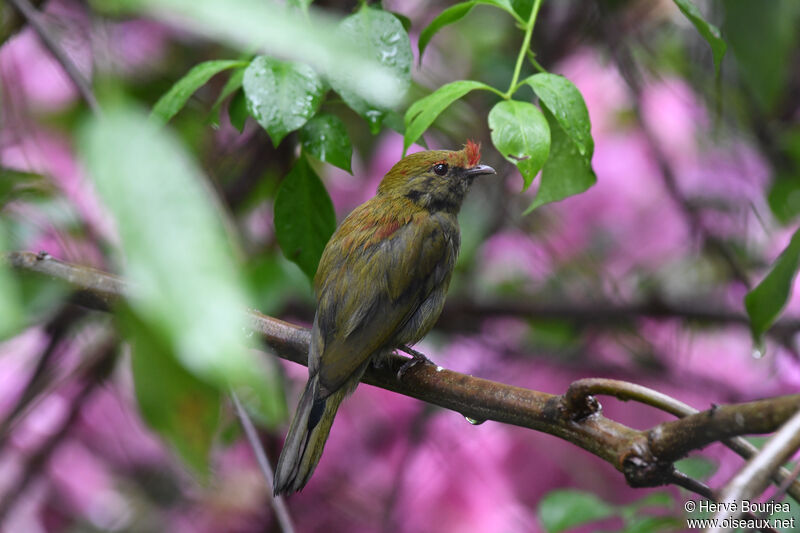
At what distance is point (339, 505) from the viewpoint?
2486 mm

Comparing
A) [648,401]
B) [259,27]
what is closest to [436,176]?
[648,401]

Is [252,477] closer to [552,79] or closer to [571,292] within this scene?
[571,292]

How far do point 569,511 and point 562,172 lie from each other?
26.5 inches

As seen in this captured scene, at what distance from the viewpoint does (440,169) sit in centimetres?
198

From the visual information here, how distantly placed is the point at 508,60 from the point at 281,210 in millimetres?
1344

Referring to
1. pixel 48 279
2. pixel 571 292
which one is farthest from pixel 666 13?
pixel 48 279

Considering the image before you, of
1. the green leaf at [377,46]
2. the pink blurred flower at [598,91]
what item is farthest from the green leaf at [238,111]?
the pink blurred flower at [598,91]

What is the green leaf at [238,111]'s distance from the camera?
1413 millimetres

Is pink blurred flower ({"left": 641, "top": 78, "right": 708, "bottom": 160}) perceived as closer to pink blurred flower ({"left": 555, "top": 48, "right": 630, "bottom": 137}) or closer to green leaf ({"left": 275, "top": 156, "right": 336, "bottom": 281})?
pink blurred flower ({"left": 555, "top": 48, "right": 630, "bottom": 137})

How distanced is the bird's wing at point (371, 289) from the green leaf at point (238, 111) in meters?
0.42

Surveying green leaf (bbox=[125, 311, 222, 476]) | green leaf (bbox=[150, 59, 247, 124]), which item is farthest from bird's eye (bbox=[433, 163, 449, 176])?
green leaf (bbox=[125, 311, 222, 476])

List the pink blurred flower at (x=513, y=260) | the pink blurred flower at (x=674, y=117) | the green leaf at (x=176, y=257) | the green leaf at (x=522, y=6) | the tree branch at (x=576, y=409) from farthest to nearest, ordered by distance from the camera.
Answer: the pink blurred flower at (x=674, y=117) → the pink blurred flower at (x=513, y=260) → the green leaf at (x=522, y=6) → the tree branch at (x=576, y=409) → the green leaf at (x=176, y=257)

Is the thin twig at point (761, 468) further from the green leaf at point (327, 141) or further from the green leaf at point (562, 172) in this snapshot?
the green leaf at point (327, 141)

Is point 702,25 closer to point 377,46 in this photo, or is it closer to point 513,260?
point 377,46
